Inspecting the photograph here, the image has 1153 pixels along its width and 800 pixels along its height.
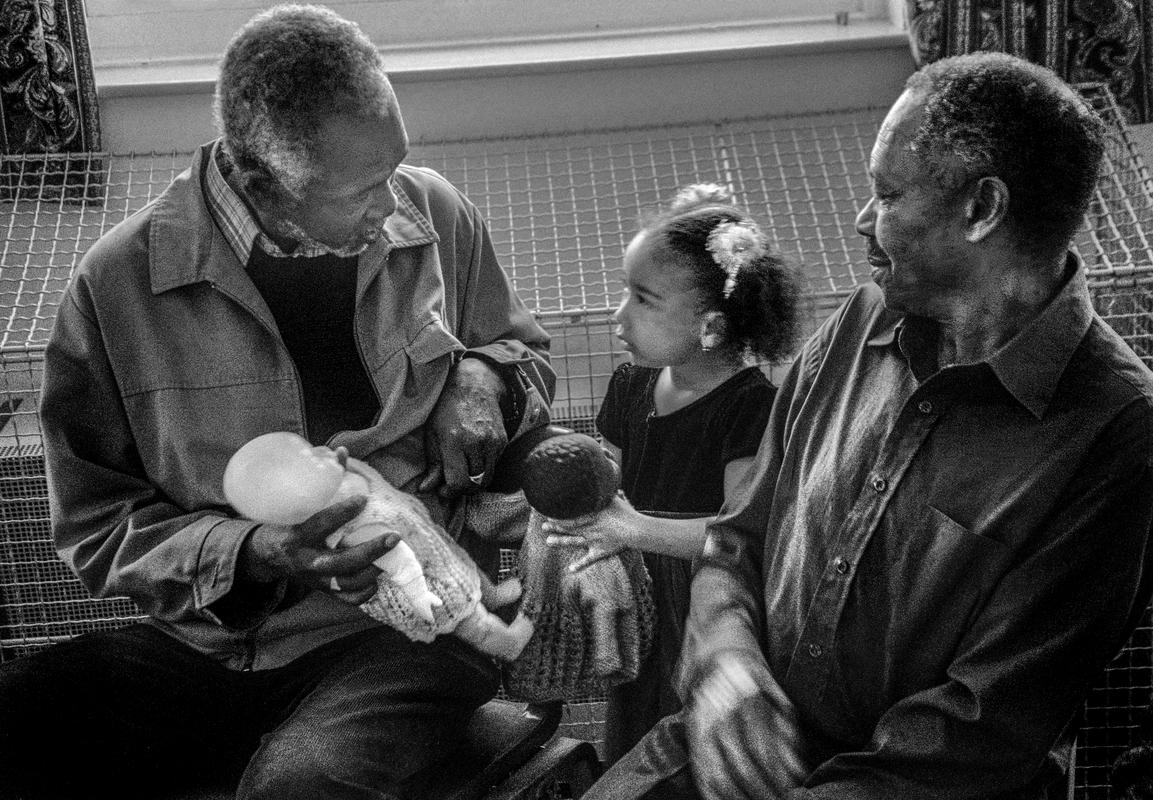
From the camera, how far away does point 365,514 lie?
1.39 meters

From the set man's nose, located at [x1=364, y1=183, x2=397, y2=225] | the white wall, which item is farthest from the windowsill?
man's nose, located at [x1=364, y1=183, x2=397, y2=225]

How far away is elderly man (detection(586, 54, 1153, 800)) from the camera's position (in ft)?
3.88

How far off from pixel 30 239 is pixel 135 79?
0.42 meters

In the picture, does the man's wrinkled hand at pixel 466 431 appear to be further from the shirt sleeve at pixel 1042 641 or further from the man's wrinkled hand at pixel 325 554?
the shirt sleeve at pixel 1042 641

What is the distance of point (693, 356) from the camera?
1.76 meters

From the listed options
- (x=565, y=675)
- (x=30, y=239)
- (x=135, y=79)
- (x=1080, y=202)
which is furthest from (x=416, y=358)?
(x=135, y=79)

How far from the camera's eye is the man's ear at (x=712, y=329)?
174cm

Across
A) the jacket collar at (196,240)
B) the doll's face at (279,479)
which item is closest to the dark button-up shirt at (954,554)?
the doll's face at (279,479)

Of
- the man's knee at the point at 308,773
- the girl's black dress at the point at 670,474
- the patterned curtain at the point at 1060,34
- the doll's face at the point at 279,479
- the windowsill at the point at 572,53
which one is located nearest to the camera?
the doll's face at the point at 279,479

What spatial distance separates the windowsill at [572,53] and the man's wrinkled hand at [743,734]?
1.42 meters

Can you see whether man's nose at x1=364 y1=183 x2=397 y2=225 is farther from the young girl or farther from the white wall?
the white wall

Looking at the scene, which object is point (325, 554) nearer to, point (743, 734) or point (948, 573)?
point (743, 734)

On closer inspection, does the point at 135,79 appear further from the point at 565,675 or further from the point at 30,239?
the point at 565,675

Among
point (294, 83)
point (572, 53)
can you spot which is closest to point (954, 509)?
point (294, 83)
